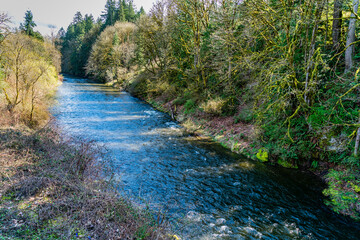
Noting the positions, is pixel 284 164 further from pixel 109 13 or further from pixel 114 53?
pixel 109 13

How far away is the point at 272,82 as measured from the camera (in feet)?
30.4

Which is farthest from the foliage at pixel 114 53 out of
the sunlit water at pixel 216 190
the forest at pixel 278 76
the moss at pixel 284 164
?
the moss at pixel 284 164

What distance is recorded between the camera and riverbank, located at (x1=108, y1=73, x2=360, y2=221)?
7109 mm

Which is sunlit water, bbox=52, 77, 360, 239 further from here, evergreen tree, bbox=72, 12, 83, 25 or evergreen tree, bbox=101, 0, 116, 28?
evergreen tree, bbox=72, 12, 83, 25

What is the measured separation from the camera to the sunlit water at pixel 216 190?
6.01 metres

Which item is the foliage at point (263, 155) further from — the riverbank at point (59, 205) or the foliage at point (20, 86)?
the foliage at point (20, 86)

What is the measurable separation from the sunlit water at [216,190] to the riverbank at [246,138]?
52 centimetres

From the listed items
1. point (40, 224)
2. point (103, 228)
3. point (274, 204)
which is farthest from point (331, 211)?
point (40, 224)

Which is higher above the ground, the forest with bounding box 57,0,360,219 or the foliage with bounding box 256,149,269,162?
the forest with bounding box 57,0,360,219

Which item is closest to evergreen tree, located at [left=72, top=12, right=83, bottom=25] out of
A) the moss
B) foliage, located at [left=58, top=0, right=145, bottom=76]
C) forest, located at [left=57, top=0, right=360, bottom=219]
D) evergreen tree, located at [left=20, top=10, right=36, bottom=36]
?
foliage, located at [left=58, top=0, right=145, bottom=76]

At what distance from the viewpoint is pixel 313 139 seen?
9352 millimetres

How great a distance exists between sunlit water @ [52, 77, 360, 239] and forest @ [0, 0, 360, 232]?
96 centimetres

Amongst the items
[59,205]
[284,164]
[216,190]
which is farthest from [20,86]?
[284,164]

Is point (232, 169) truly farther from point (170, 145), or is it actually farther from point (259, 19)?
point (259, 19)
